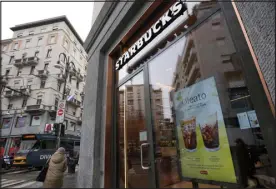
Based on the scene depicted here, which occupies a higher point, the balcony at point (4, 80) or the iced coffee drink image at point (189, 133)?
the balcony at point (4, 80)

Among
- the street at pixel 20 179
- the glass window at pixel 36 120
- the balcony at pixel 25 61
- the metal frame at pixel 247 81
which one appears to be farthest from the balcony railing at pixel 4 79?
the metal frame at pixel 247 81

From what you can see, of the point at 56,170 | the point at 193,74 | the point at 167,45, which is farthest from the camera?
the point at 167,45

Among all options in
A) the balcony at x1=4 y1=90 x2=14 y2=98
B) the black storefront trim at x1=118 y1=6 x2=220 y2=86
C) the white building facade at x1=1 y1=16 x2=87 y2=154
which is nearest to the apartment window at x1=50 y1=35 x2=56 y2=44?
the white building facade at x1=1 y1=16 x2=87 y2=154

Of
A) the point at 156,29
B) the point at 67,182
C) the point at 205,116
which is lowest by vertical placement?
the point at 67,182

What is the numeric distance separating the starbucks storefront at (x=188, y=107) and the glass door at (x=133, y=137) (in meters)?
0.02

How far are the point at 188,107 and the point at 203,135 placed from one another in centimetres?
42

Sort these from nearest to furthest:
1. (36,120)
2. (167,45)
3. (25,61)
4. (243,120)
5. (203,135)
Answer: (243,120) → (203,135) → (167,45) → (25,61) → (36,120)

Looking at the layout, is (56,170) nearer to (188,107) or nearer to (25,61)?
(188,107)

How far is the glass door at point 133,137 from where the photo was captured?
2.52 m

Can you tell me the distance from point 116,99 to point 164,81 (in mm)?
1415

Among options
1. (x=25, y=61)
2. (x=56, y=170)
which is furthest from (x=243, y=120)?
(x=25, y=61)

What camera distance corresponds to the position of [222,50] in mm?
1706

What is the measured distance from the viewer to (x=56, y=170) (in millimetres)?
1939

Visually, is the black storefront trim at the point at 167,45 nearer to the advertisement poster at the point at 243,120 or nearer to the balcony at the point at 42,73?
the advertisement poster at the point at 243,120
